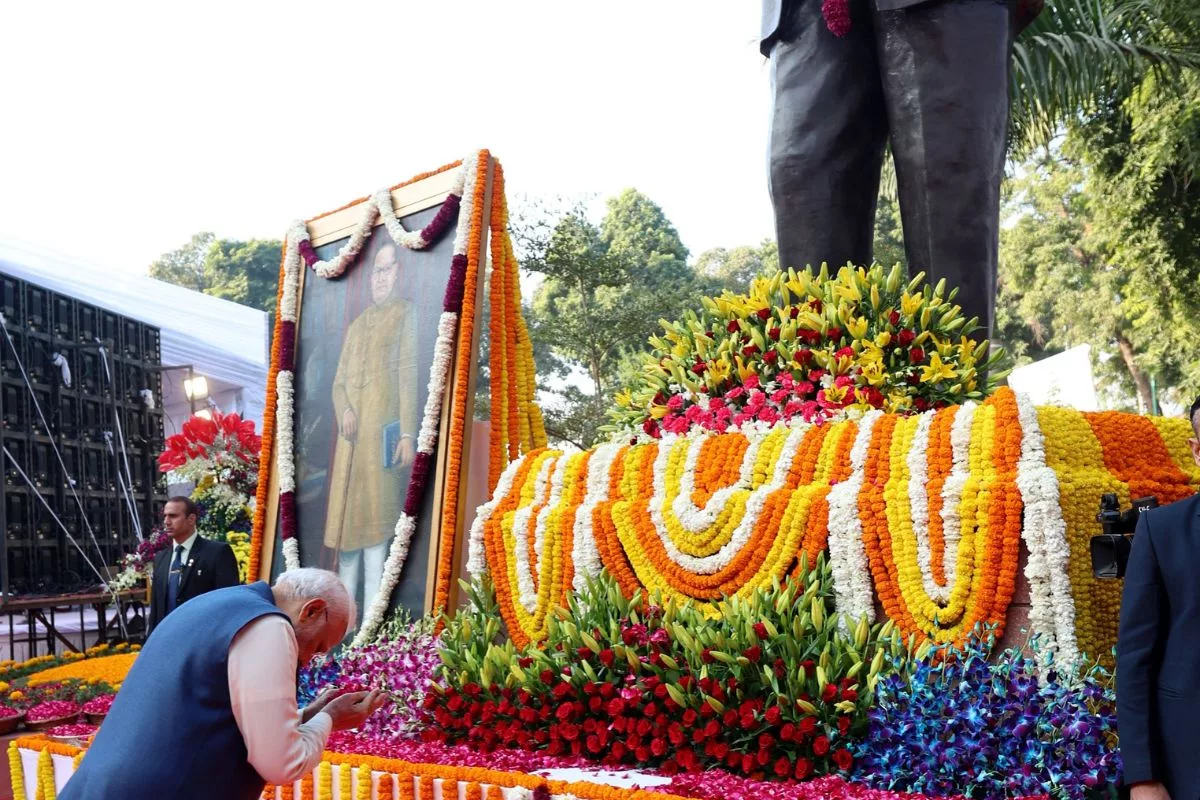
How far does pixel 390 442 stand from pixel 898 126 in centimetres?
285

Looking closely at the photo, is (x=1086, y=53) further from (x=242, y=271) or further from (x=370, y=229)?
(x=242, y=271)

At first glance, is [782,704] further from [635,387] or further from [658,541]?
[635,387]

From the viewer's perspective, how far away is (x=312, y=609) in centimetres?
243

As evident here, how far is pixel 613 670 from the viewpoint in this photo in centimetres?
408

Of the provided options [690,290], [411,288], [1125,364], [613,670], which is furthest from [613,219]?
[613,670]

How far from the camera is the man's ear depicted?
2420 millimetres

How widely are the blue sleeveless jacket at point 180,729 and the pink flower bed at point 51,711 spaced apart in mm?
3542

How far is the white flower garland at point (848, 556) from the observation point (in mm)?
3947

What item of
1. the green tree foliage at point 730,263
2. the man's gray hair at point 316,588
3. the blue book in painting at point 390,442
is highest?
the green tree foliage at point 730,263

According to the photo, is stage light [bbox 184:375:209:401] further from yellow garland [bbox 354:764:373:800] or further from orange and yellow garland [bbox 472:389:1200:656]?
yellow garland [bbox 354:764:373:800]

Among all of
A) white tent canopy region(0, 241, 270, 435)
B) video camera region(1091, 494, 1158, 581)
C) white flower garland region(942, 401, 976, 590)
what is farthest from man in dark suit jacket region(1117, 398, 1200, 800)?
white tent canopy region(0, 241, 270, 435)

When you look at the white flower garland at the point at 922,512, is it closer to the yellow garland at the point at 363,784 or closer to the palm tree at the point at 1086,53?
the yellow garland at the point at 363,784

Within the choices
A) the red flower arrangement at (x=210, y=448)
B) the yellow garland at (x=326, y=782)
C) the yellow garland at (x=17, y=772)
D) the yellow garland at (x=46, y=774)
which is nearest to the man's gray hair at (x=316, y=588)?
the yellow garland at (x=326, y=782)

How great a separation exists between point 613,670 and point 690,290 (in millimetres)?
18157
